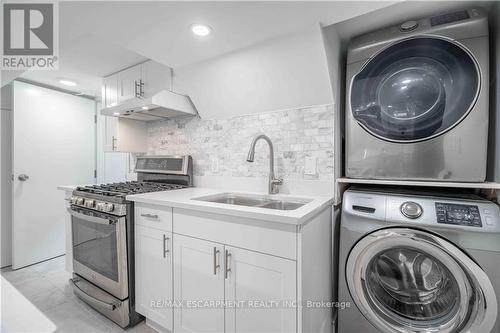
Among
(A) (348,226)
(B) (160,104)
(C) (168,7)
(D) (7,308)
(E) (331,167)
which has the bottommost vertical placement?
(D) (7,308)

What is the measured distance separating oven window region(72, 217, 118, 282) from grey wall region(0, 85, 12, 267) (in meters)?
1.33

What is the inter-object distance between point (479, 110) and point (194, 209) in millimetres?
1698

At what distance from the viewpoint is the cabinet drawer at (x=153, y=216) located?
1.48 metres

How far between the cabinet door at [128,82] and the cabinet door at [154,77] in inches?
3.8

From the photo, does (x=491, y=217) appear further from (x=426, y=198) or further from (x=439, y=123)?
(x=439, y=123)

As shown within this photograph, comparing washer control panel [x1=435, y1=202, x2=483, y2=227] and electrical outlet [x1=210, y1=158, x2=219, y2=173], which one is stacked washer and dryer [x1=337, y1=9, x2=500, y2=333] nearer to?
washer control panel [x1=435, y1=202, x2=483, y2=227]

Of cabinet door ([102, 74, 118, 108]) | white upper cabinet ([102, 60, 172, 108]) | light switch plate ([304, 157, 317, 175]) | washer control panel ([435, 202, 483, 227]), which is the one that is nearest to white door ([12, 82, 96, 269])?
cabinet door ([102, 74, 118, 108])

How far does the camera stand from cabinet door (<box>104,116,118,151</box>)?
8.02 ft

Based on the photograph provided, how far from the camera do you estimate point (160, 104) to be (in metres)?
1.89

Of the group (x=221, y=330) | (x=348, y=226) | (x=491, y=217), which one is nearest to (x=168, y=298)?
(x=221, y=330)

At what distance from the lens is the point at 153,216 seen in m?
1.54

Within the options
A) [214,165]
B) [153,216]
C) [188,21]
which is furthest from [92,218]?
[188,21]

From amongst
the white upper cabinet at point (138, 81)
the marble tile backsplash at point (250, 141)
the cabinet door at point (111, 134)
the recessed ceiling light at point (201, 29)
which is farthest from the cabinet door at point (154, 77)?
the recessed ceiling light at point (201, 29)

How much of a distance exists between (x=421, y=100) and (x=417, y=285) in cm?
115
